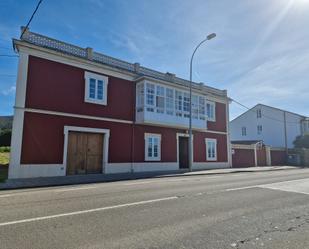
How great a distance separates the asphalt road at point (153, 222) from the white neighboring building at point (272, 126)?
39319 millimetres

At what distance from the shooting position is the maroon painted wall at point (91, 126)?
48.5 ft

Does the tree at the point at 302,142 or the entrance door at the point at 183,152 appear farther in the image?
the tree at the point at 302,142

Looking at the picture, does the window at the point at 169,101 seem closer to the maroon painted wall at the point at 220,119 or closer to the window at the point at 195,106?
the window at the point at 195,106

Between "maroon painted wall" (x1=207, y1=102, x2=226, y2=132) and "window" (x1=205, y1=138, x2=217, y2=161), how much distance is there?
1293mm

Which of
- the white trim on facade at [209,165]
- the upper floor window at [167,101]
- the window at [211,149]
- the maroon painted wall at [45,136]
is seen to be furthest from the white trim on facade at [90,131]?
the window at [211,149]

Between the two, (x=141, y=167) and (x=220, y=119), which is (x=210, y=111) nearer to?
(x=220, y=119)

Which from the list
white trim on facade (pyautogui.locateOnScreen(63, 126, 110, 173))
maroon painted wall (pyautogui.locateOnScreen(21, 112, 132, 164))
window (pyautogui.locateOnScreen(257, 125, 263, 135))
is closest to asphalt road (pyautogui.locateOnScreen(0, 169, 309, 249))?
maroon painted wall (pyautogui.locateOnScreen(21, 112, 132, 164))

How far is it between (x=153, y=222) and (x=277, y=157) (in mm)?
34868

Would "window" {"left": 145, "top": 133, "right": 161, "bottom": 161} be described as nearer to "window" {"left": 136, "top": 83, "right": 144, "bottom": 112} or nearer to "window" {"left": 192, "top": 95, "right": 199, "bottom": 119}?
"window" {"left": 136, "top": 83, "right": 144, "bottom": 112}

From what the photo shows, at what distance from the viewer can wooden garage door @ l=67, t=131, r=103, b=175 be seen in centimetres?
1655

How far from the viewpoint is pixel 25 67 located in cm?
1488

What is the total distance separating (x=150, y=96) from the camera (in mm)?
20047

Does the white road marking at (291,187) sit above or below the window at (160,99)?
below

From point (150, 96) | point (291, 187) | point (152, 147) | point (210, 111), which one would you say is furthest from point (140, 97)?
point (291, 187)
